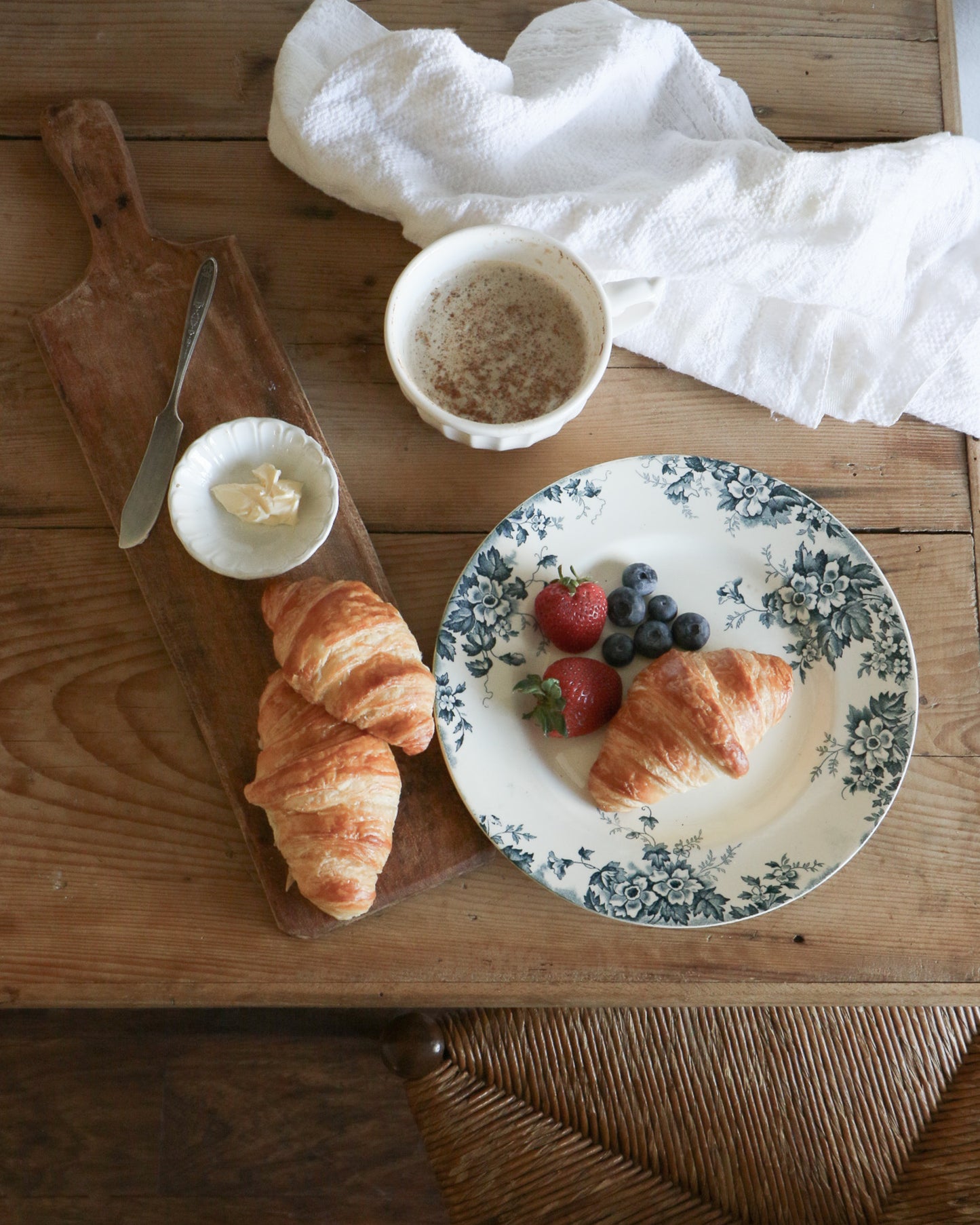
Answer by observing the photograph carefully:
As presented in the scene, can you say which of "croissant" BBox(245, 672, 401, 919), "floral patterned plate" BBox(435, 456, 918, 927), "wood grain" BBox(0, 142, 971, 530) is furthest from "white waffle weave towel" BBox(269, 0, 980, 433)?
"croissant" BBox(245, 672, 401, 919)

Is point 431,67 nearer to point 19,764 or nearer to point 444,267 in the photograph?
point 444,267

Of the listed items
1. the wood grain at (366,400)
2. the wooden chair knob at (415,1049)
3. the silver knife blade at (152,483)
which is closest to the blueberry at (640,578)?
the wood grain at (366,400)

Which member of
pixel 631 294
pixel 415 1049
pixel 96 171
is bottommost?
pixel 415 1049

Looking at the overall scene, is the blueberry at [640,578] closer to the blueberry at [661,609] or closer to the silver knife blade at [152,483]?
the blueberry at [661,609]

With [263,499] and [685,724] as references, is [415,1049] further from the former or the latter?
[263,499]

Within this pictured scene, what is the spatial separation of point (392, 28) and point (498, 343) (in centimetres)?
49

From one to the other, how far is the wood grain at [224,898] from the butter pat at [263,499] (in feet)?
0.58

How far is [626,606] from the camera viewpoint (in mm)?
1086

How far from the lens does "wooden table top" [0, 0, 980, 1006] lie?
1066mm

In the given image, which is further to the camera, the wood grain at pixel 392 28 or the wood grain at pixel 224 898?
the wood grain at pixel 392 28

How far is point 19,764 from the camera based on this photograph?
1.09 m

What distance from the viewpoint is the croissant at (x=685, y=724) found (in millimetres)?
1011

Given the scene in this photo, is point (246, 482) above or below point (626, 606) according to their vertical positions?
above

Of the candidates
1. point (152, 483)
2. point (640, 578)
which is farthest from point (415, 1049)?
point (152, 483)
